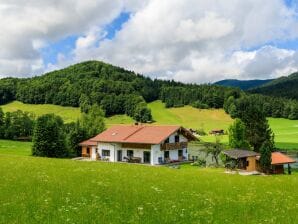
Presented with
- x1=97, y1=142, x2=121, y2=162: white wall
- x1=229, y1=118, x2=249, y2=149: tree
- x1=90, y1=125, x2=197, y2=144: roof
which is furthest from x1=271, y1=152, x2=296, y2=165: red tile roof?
x1=97, y1=142, x2=121, y2=162: white wall

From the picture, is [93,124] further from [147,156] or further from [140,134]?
[147,156]

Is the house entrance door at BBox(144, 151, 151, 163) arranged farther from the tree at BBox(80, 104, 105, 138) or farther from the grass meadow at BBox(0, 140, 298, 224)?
→ the grass meadow at BBox(0, 140, 298, 224)

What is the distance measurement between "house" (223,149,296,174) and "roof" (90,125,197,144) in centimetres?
1494

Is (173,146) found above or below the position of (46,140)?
below

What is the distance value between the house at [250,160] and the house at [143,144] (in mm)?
14944

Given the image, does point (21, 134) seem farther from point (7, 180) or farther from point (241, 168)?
point (7, 180)

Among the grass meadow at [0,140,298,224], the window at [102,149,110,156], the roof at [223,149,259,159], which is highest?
the window at [102,149,110,156]

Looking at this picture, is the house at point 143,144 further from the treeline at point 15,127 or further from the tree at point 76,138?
the treeline at point 15,127

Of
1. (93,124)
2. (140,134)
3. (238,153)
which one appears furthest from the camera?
(93,124)

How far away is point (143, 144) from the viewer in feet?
Answer: 254

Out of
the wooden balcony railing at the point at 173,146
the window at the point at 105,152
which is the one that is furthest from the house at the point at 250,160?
the window at the point at 105,152

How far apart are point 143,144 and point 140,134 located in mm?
3616

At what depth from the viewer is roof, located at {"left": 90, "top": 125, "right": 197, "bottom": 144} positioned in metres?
77.2

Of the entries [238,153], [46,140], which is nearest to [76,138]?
[46,140]
